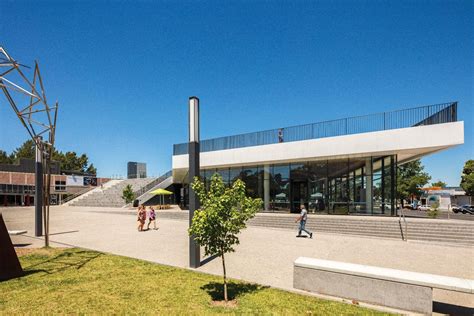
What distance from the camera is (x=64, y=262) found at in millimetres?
9039

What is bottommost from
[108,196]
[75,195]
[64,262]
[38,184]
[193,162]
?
[75,195]

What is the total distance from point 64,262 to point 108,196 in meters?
34.9

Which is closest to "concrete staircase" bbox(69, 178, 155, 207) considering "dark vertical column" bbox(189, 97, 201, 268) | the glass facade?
the glass facade

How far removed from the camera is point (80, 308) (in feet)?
17.8

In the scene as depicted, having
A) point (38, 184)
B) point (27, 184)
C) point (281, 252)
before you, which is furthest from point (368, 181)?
point (27, 184)

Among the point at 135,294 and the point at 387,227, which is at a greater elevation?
the point at 135,294

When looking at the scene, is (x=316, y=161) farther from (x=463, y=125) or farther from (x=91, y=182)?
(x=91, y=182)

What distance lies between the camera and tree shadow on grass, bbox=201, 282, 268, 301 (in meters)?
6.12

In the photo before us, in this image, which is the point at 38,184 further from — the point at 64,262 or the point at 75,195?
the point at 75,195

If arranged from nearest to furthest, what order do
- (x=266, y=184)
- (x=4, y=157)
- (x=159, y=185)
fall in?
(x=266, y=184)
(x=159, y=185)
(x=4, y=157)

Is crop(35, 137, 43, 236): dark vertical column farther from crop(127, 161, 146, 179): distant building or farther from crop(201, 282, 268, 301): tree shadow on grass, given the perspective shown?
crop(127, 161, 146, 179): distant building

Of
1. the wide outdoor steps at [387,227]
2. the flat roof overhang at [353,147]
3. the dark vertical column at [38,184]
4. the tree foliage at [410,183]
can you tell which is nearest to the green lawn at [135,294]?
the dark vertical column at [38,184]

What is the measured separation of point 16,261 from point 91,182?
48.6m

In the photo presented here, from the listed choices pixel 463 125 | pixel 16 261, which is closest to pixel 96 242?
pixel 16 261
